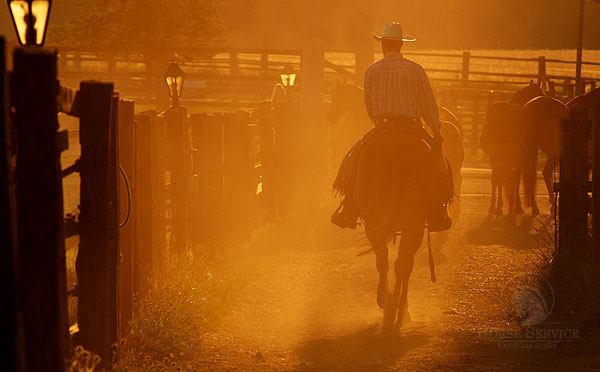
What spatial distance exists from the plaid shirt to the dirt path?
65.7 inches

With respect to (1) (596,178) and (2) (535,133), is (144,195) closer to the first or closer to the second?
(1) (596,178)

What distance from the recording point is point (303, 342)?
8.37 metres

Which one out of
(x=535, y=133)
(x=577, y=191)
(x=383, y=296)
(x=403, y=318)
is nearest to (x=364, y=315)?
(x=383, y=296)

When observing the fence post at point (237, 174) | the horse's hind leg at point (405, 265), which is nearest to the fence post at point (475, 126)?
the fence post at point (237, 174)

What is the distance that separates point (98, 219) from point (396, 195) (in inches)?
135

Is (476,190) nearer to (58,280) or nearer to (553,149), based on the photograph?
(553,149)

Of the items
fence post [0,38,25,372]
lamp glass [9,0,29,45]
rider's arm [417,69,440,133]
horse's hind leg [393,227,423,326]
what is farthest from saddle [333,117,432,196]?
fence post [0,38,25,372]

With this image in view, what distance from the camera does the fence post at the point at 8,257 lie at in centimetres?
461

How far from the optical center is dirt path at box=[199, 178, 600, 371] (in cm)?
761

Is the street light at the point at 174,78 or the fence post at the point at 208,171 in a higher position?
the street light at the point at 174,78

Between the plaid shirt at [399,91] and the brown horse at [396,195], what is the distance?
0.37 meters

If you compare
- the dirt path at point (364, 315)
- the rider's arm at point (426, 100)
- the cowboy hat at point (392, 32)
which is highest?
the cowboy hat at point (392, 32)

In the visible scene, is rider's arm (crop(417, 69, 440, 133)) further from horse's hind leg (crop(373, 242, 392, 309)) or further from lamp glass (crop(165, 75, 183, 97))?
lamp glass (crop(165, 75, 183, 97))

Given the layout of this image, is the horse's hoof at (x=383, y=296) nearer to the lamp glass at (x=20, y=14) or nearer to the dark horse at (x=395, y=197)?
the dark horse at (x=395, y=197)
